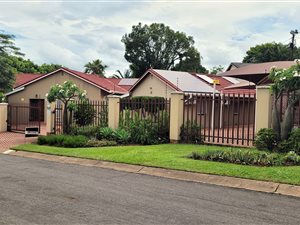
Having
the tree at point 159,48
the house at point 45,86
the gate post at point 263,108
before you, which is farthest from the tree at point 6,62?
the tree at point 159,48

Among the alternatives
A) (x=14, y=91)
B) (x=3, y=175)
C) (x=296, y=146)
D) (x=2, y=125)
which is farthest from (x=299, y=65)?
(x=14, y=91)

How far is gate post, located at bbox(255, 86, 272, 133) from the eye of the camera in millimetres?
13469

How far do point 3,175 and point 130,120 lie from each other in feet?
27.1

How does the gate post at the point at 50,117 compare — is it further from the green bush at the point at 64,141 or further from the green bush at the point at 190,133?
the green bush at the point at 190,133

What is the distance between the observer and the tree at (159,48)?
6700 cm

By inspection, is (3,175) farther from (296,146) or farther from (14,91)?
(14,91)

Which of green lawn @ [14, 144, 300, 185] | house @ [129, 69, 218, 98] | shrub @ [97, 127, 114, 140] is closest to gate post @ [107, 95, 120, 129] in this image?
shrub @ [97, 127, 114, 140]

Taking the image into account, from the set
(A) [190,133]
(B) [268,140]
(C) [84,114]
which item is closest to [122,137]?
(A) [190,133]

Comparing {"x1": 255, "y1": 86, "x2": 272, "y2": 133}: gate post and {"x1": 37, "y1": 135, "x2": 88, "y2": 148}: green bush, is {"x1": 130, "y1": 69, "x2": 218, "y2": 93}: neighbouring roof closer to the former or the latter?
{"x1": 37, "y1": 135, "x2": 88, "y2": 148}: green bush

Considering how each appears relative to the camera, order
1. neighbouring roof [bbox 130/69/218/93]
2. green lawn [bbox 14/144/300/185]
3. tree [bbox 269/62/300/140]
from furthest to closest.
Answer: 1. neighbouring roof [bbox 130/69/218/93]
2. tree [bbox 269/62/300/140]
3. green lawn [bbox 14/144/300/185]

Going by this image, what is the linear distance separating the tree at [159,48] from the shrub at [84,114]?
46.1 meters

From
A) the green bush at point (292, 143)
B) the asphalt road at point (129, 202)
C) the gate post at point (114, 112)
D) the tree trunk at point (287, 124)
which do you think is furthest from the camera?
the gate post at point (114, 112)

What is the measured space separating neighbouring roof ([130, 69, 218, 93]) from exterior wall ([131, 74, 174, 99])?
1.15 feet

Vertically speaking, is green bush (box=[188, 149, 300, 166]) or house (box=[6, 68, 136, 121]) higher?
house (box=[6, 68, 136, 121])
